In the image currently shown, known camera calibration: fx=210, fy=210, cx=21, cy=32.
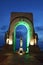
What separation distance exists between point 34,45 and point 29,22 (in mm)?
4771

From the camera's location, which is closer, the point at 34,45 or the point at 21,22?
the point at 34,45

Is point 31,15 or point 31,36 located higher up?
point 31,15

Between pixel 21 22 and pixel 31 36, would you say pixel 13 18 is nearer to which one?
pixel 21 22

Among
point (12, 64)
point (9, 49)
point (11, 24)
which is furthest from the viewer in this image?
point (11, 24)

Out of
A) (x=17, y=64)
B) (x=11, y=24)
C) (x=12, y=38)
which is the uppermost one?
(x=11, y=24)

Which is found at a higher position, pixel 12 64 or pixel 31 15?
pixel 31 15

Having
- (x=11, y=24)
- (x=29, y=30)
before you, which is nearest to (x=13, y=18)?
(x=11, y=24)

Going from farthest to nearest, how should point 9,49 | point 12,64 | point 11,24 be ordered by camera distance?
point 11,24, point 9,49, point 12,64

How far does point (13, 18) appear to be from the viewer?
38.3 meters

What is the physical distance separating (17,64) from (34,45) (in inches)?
720

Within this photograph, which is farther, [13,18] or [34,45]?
[13,18]

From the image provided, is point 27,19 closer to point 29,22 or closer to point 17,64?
point 29,22

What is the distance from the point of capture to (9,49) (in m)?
35.3

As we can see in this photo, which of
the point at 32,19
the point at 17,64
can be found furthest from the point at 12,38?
the point at 17,64
